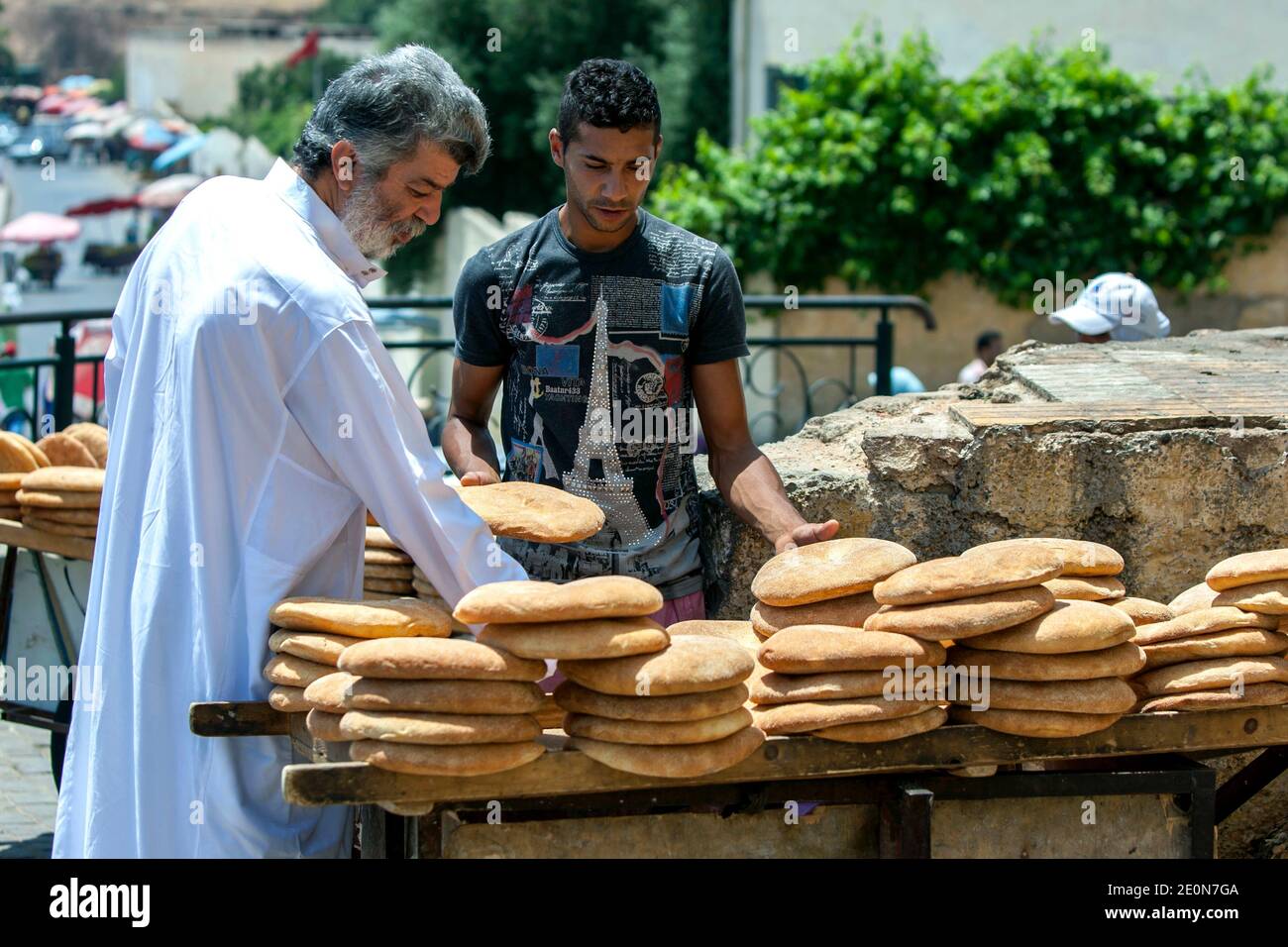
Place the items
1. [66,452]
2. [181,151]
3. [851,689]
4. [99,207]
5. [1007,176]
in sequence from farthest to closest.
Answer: [181,151]
[99,207]
[1007,176]
[66,452]
[851,689]

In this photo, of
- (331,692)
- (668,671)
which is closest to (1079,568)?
(668,671)

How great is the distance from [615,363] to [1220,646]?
4.58ft

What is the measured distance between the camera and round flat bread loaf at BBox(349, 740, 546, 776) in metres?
2.34

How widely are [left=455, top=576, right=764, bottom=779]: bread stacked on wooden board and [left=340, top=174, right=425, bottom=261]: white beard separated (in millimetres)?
808

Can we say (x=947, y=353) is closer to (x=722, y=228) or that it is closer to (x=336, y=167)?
(x=722, y=228)

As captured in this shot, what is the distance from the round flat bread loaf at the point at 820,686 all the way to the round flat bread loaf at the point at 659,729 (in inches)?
5.7

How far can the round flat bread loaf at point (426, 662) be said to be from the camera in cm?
237

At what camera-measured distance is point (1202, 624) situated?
2770mm

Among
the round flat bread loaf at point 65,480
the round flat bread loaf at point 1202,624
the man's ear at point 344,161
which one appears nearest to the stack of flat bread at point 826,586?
the round flat bread loaf at point 1202,624

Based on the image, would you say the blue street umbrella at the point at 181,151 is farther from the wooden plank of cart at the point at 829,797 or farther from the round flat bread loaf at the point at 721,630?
the wooden plank of cart at the point at 829,797

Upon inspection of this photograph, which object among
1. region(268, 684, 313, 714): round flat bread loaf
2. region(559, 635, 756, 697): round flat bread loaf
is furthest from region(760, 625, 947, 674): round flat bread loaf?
region(268, 684, 313, 714): round flat bread loaf

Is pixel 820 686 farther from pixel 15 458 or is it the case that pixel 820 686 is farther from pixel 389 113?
pixel 15 458

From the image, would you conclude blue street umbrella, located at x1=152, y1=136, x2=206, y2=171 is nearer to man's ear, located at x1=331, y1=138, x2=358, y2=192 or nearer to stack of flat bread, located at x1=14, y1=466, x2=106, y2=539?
stack of flat bread, located at x1=14, y1=466, x2=106, y2=539

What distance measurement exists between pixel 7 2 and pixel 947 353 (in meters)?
75.7
